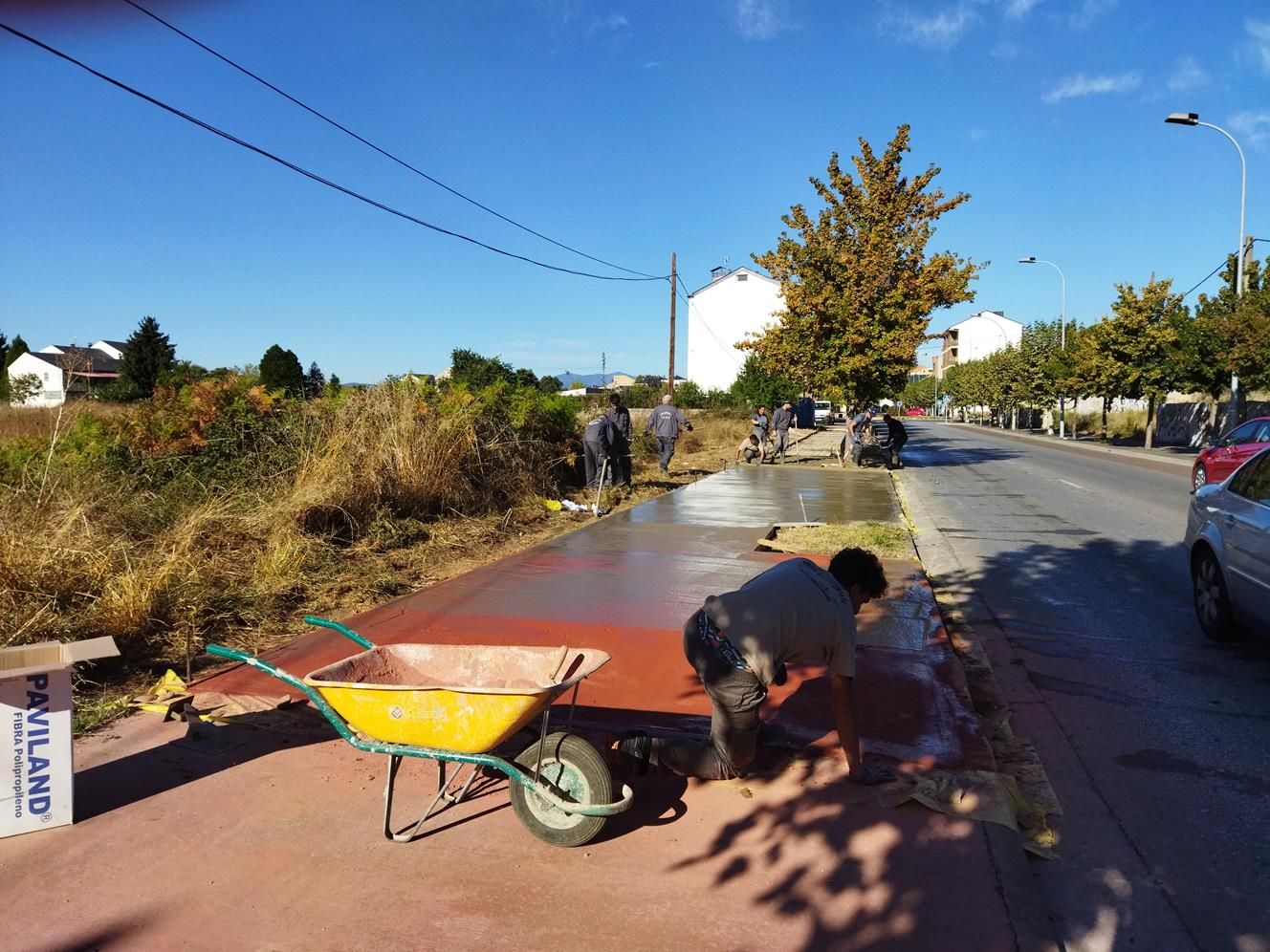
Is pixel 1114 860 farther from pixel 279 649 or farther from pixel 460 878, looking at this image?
pixel 279 649

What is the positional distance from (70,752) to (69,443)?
6.85m

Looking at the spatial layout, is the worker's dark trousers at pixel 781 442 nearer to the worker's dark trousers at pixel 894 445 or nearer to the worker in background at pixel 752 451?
the worker in background at pixel 752 451

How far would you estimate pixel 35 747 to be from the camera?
135 inches

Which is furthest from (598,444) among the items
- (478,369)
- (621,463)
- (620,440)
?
(478,369)

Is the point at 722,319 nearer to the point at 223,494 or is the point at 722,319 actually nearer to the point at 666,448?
the point at 666,448

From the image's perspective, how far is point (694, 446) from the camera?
28453 millimetres

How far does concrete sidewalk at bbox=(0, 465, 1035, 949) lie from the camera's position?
2.88 metres

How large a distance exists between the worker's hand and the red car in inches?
558

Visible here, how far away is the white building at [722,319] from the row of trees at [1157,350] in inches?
947

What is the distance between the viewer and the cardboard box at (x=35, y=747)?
339 centimetres

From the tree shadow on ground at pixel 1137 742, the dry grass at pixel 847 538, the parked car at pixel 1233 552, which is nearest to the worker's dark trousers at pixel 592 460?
the dry grass at pixel 847 538

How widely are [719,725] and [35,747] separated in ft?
9.07

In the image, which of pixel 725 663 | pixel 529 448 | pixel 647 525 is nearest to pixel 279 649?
pixel 725 663

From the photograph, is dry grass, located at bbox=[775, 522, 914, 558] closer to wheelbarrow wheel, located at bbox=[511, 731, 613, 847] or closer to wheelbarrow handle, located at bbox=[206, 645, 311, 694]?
wheelbarrow wheel, located at bbox=[511, 731, 613, 847]
